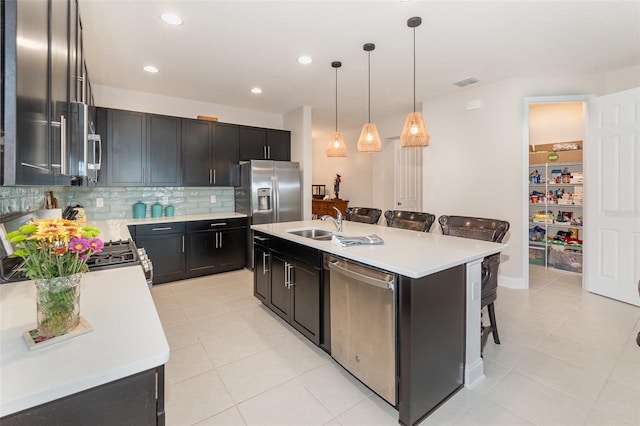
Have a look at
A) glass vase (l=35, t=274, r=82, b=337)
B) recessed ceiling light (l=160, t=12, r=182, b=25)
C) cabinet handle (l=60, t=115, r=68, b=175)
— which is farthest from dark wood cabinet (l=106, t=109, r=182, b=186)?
glass vase (l=35, t=274, r=82, b=337)

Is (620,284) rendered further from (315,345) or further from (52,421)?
(52,421)

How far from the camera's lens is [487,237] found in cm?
259

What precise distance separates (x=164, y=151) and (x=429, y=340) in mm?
4193

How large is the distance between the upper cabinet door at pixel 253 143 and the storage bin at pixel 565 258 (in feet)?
16.5

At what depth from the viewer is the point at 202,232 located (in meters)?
4.37

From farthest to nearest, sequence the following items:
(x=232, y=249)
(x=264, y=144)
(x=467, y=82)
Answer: (x=264, y=144) < (x=232, y=249) < (x=467, y=82)

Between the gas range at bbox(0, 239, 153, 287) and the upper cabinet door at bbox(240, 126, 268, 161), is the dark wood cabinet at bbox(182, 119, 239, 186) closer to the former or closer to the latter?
the upper cabinet door at bbox(240, 126, 268, 161)

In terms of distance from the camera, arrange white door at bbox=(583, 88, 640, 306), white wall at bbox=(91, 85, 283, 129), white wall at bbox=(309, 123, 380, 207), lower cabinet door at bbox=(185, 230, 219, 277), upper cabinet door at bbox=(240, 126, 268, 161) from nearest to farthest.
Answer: white door at bbox=(583, 88, 640, 306) → white wall at bbox=(91, 85, 283, 129) → lower cabinet door at bbox=(185, 230, 219, 277) → upper cabinet door at bbox=(240, 126, 268, 161) → white wall at bbox=(309, 123, 380, 207)

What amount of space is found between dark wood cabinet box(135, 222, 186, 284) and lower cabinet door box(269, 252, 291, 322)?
186cm

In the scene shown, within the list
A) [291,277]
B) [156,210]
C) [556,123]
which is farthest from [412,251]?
[556,123]

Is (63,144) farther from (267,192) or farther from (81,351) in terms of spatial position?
(267,192)

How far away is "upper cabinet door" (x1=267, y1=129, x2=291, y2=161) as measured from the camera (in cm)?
523

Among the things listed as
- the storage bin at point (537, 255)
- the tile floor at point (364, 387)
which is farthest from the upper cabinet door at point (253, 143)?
the storage bin at point (537, 255)

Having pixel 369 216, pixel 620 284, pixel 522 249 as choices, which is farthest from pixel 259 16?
pixel 620 284
